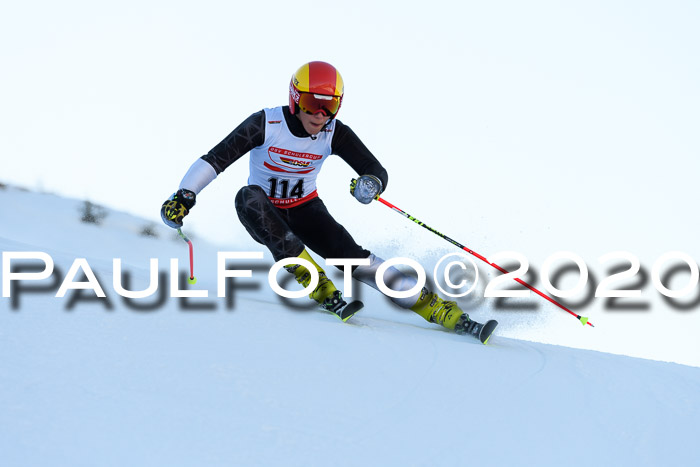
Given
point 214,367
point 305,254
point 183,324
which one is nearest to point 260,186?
point 305,254

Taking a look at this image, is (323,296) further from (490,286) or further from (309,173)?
(490,286)

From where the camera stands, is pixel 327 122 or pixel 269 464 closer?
pixel 269 464

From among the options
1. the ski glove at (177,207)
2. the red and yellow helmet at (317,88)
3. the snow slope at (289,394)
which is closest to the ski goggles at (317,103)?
the red and yellow helmet at (317,88)

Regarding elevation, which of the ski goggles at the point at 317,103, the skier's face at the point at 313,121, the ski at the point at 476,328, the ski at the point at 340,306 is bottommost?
the ski at the point at 476,328

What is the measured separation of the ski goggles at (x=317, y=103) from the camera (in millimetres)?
3680

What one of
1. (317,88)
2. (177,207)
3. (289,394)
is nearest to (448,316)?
(317,88)

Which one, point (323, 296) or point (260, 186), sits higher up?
point (260, 186)

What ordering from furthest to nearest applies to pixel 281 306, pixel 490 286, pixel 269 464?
pixel 490 286 → pixel 281 306 → pixel 269 464

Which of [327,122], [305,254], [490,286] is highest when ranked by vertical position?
[327,122]

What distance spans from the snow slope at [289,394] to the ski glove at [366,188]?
992 millimetres

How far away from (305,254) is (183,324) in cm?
128

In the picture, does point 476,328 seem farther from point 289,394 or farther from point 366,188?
point 289,394

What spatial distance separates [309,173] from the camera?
162 inches

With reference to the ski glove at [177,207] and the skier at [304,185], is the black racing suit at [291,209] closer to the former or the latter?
the skier at [304,185]
